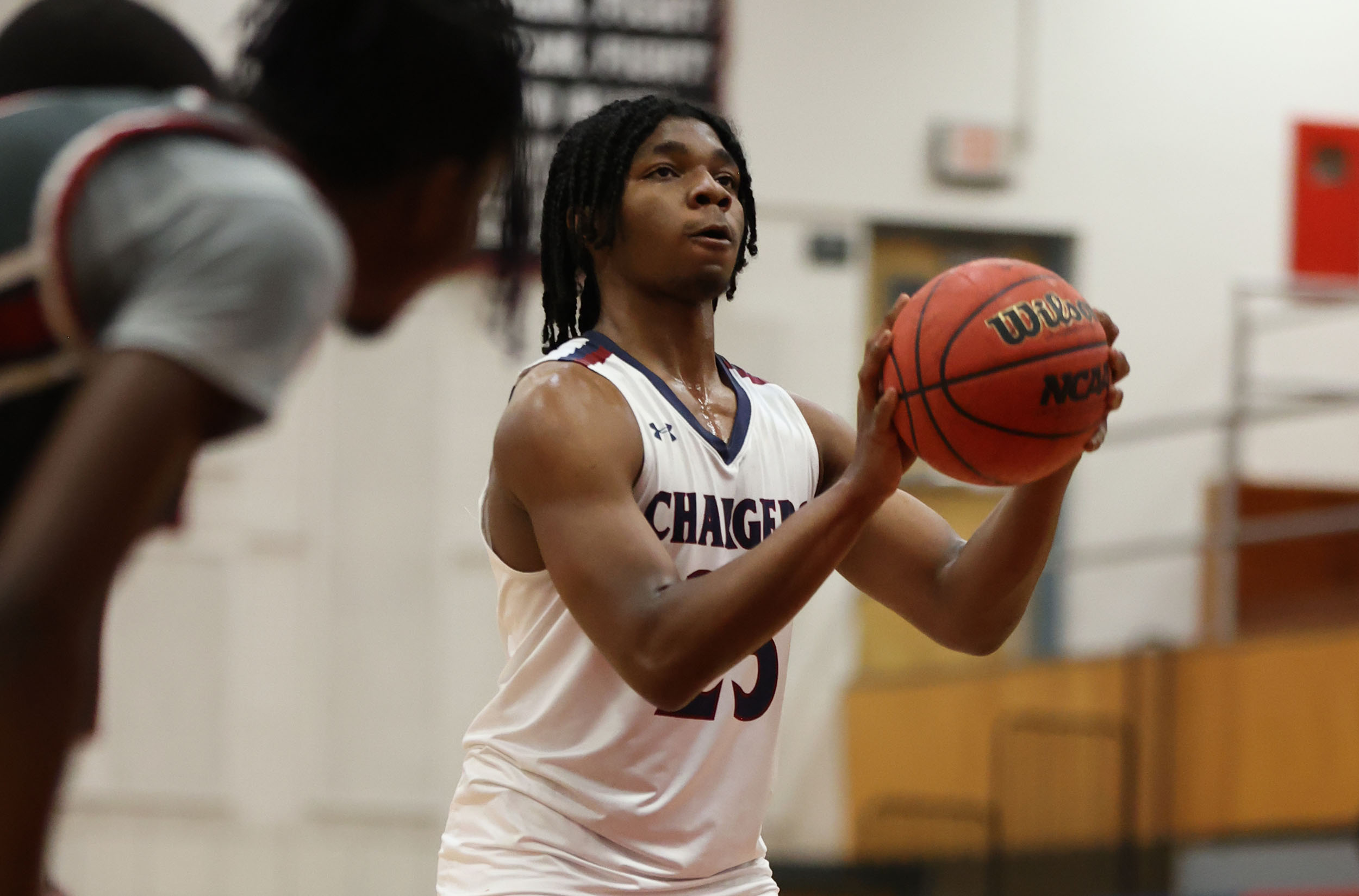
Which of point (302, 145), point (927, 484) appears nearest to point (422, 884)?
point (927, 484)

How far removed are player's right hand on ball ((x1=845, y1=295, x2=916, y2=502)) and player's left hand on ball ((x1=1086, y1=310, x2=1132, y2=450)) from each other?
0.34 m

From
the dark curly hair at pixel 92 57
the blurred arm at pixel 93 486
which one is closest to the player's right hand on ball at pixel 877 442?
the dark curly hair at pixel 92 57

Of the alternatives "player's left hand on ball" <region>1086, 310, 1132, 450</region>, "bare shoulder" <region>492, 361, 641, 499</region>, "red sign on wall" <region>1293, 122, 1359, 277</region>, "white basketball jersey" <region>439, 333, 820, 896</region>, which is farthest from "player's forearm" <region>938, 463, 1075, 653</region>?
"red sign on wall" <region>1293, 122, 1359, 277</region>

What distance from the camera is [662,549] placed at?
2541 millimetres

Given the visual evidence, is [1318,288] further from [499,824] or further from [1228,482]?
[499,824]

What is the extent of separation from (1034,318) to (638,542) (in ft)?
2.30

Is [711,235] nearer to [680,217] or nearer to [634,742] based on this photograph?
[680,217]

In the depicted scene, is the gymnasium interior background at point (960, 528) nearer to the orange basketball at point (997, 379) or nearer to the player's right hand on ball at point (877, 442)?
the orange basketball at point (997, 379)

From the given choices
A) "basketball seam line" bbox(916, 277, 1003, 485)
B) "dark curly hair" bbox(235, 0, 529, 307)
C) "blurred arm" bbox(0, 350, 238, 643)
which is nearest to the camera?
"blurred arm" bbox(0, 350, 238, 643)

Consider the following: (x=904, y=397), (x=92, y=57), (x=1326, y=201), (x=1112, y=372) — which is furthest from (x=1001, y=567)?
(x=1326, y=201)

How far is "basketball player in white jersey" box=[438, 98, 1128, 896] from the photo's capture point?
2.45 meters

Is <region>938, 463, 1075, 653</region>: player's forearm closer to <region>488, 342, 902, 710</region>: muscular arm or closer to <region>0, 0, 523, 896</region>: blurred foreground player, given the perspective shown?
<region>488, 342, 902, 710</region>: muscular arm

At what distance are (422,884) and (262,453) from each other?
2.24m

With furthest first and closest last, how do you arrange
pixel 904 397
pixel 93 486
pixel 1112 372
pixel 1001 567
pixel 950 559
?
1. pixel 950 559
2. pixel 1001 567
3. pixel 1112 372
4. pixel 904 397
5. pixel 93 486
